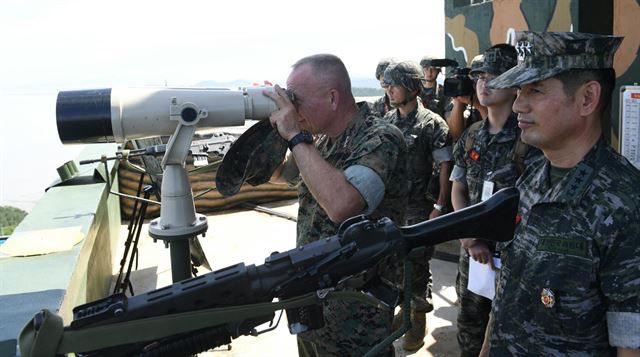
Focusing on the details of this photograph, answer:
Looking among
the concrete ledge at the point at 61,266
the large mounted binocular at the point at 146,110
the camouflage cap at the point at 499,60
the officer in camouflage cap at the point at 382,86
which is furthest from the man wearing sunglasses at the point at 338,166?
the officer in camouflage cap at the point at 382,86

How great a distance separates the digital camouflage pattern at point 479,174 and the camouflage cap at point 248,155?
1258 millimetres

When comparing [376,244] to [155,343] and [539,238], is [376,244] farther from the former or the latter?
[539,238]

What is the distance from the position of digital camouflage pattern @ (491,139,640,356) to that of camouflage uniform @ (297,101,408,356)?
530mm

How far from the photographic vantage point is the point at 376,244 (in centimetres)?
121

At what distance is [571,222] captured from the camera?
1515mm

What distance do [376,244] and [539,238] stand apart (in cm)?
65

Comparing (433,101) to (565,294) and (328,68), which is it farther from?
(565,294)

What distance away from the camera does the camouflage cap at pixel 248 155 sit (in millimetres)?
2070

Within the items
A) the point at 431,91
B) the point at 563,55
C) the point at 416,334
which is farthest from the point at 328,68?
the point at 431,91

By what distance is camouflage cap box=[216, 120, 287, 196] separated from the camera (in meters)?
2.07

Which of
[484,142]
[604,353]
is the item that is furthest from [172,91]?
[484,142]

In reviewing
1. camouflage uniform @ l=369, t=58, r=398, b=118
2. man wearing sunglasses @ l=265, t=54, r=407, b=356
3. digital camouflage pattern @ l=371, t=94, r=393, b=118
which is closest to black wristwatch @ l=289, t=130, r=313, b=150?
man wearing sunglasses @ l=265, t=54, r=407, b=356

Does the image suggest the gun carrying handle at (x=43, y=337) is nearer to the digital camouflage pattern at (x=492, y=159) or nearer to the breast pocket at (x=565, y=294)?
the breast pocket at (x=565, y=294)

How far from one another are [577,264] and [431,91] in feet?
13.9
